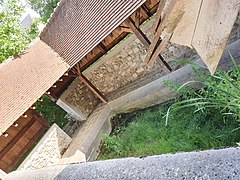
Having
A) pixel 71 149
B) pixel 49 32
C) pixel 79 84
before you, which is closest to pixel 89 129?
pixel 71 149

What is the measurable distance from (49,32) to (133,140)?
522cm

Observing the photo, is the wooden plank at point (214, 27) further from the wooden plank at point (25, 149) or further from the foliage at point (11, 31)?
the foliage at point (11, 31)

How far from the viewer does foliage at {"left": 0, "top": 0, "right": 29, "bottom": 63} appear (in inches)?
362

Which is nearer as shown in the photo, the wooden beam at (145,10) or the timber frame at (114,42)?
the timber frame at (114,42)

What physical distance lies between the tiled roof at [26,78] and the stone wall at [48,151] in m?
0.89

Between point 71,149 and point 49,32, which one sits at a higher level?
point 49,32

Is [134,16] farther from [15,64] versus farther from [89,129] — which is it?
[15,64]

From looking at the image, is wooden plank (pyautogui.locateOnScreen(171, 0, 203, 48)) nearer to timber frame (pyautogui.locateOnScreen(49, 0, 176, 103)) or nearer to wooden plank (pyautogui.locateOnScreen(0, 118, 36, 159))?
timber frame (pyautogui.locateOnScreen(49, 0, 176, 103))

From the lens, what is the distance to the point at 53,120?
394 inches

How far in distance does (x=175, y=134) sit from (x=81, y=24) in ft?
14.4

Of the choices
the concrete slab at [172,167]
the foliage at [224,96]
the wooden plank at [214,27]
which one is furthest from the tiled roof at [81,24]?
the concrete slab at [172,167]

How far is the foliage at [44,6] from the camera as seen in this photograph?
52.6 feet

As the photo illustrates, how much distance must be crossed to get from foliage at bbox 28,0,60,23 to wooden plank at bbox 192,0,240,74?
14843 mm

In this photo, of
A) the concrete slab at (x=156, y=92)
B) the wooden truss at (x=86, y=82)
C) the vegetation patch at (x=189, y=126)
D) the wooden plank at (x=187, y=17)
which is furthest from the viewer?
the wooden truss at (x=86, y=82)
